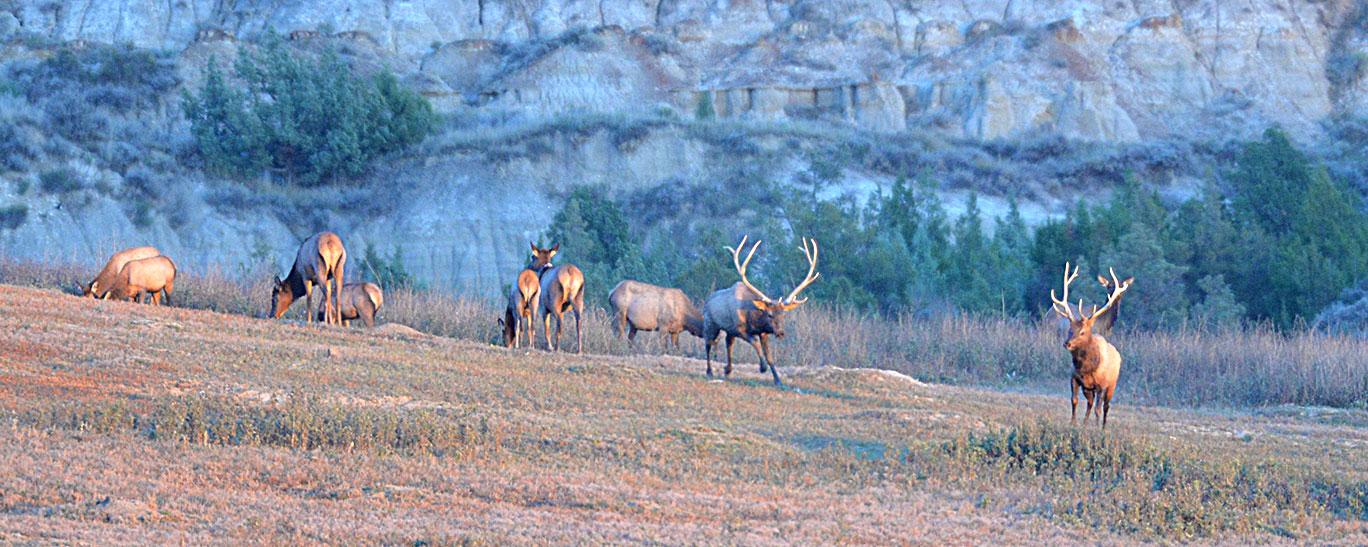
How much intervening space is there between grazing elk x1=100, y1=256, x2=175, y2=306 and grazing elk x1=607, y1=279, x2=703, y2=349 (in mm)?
6026

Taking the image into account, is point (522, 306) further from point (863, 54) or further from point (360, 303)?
point (863, 54)

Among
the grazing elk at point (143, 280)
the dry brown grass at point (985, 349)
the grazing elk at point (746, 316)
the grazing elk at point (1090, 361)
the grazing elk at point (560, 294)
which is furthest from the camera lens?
the dry brown grass at point (985, 349)

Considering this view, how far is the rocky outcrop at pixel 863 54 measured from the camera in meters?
57.2

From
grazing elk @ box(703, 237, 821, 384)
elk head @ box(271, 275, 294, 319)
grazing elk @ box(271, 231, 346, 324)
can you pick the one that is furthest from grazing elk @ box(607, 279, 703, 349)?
elk head @ box(271, 275, 294, 319)

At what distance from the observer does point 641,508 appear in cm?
963

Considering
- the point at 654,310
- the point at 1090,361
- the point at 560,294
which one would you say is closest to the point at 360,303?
the point at 560,294

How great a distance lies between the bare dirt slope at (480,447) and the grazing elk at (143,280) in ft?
9.68

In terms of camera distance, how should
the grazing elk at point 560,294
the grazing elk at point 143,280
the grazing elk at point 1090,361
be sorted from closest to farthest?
the grazing elk at point 1090,361 < the grazing elk at point 560,294 < the grazing elk at point 143,280

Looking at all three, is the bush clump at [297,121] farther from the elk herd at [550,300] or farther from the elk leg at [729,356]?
the elk leg at [729,356]

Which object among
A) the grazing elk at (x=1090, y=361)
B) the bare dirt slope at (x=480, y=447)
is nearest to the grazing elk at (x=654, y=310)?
the bare dirt slope at (x=480, y=447)

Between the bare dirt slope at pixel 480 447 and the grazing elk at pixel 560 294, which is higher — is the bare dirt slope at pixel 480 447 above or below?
below

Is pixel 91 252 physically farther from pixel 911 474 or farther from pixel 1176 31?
pixel 1176 31

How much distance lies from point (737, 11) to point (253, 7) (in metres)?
20.0

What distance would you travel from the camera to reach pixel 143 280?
67.3 ft
